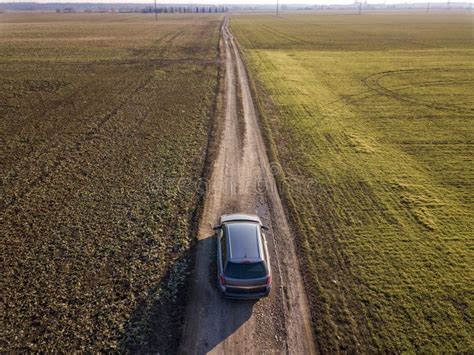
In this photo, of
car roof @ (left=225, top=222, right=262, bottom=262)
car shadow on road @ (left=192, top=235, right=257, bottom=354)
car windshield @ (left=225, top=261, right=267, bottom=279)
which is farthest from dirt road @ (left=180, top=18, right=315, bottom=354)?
car roof @ (left=225, top=222, right=262, bottom=262)

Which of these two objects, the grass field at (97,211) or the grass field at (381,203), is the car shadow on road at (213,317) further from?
the grass field at (381,203)

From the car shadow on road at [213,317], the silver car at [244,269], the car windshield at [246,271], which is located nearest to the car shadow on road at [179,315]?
the car shadow on road at [213,317]

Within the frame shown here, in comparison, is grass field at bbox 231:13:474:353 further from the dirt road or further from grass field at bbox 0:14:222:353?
grass field at bbox 0:14:222:353

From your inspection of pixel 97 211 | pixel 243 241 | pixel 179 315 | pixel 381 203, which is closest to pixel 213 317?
pixel 179 315

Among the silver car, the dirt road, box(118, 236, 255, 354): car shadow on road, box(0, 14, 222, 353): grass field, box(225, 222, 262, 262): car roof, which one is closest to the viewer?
box(118, 236, 255, 354): car shadow on road

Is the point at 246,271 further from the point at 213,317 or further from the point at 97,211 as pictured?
the point at 97,211

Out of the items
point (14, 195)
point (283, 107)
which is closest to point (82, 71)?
point (283, 107)
